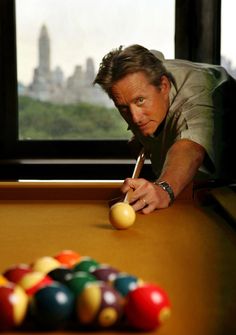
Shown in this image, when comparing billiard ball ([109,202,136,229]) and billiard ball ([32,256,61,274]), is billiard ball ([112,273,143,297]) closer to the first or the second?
billiard ball ([32,256,61,274])

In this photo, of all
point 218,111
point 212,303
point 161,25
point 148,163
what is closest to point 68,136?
point 148,163

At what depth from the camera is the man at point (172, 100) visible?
251 cm

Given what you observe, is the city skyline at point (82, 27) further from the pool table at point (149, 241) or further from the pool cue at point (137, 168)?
the pool table at point (149, 241)

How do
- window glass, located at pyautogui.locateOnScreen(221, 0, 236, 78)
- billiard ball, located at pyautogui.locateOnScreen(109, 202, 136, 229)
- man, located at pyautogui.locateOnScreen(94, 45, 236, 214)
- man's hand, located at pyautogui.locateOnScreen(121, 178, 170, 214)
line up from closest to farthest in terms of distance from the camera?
billiard ball, located at pyautogui.locateOnScreen(109, 202, 136, 229) → man's hand, located at pyautogui.locateOnScreen(121, 178, 170, 214) → man, located at pyautogui.locateOnScreen(94, 45, 236, 214) → window glass, located at pyautogui.locateOnScreen(221, 0, 236, 78)

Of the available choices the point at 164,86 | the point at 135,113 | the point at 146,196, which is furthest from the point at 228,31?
the point at 146,196

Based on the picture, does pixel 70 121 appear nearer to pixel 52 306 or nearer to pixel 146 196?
pixel 146 196

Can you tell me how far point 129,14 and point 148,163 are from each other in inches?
36.0

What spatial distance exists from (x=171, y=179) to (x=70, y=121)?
1.79m

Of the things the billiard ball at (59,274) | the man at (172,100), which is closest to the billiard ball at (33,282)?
the billiard ball at (59,274)

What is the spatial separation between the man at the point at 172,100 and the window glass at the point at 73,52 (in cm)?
99

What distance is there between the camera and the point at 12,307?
946 millimetres

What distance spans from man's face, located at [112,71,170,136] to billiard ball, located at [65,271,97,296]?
5.65ft

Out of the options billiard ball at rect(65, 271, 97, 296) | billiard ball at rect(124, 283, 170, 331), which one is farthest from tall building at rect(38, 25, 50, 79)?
billiard ball at rect(124, 283, 170, 331)

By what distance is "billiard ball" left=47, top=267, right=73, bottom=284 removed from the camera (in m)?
1.07
